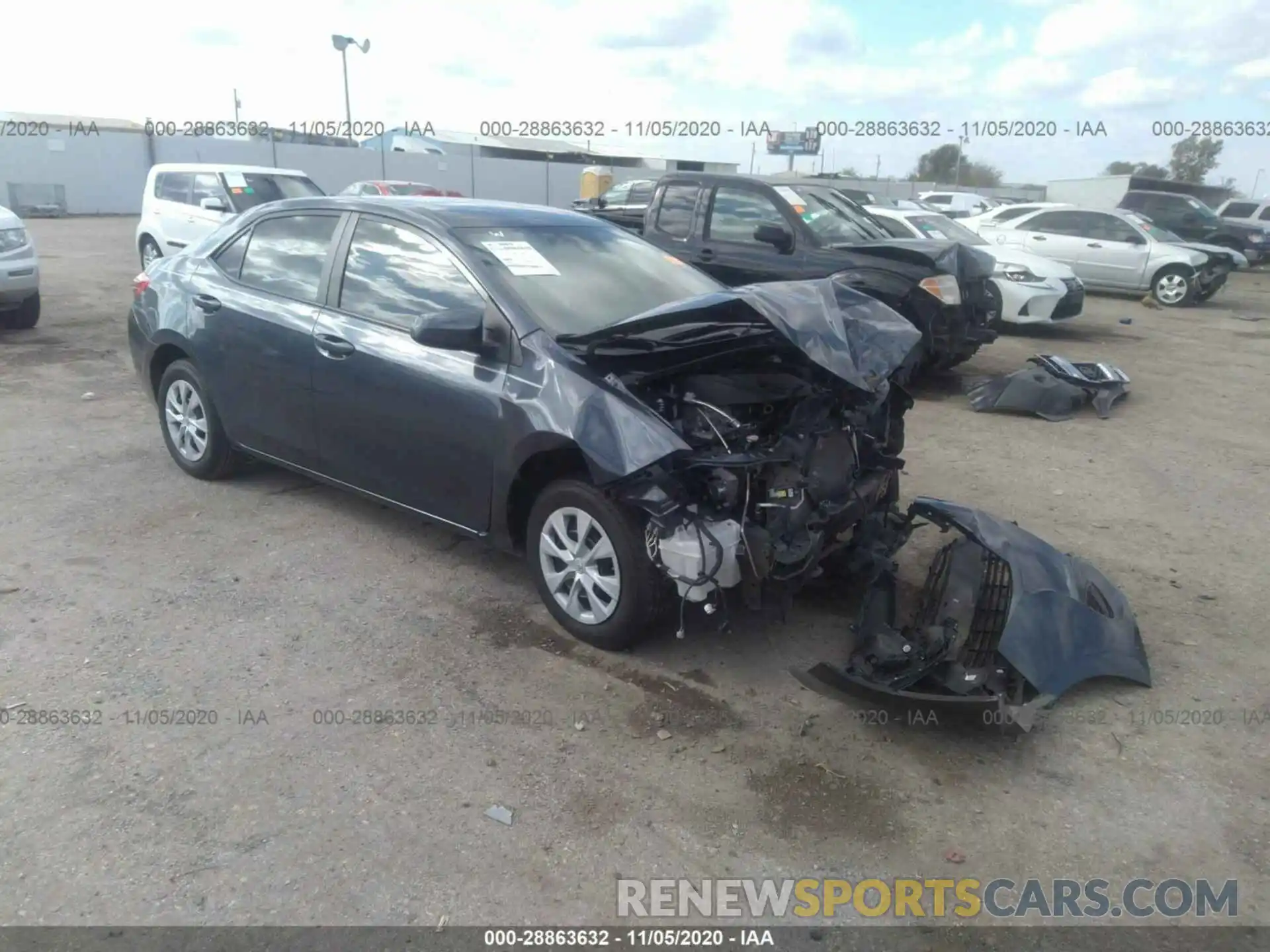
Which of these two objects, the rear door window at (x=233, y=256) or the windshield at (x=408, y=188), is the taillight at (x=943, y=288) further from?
the windshield at (x=408, y=188)

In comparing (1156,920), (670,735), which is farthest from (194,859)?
(1156,920)

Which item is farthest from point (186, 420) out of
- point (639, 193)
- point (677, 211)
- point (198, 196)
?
point (639, 193)

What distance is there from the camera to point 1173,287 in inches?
634

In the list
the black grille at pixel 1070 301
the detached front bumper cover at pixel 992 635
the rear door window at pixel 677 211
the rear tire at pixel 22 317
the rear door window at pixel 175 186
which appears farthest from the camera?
the rear door window at pixel 175 186

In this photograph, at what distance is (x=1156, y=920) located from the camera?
2.69 meters

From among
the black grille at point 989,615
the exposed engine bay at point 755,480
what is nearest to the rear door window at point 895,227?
the exposed engine bay at point 755,480

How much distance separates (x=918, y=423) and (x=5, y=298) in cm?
897

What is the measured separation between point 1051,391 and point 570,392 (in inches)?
223

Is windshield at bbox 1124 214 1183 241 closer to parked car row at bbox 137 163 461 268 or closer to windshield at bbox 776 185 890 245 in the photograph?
windshield at bbox 776 185 890 245

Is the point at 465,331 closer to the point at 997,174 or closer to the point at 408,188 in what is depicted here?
the point at 408,188

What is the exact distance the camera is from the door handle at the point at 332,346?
15.0ft

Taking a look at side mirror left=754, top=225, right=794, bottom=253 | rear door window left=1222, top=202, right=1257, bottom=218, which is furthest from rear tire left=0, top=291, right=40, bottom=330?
rear door window left=1222, top=202, right=1257, bottom=218

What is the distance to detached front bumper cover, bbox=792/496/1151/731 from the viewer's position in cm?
345

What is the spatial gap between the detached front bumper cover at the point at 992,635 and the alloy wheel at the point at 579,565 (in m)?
0.83
